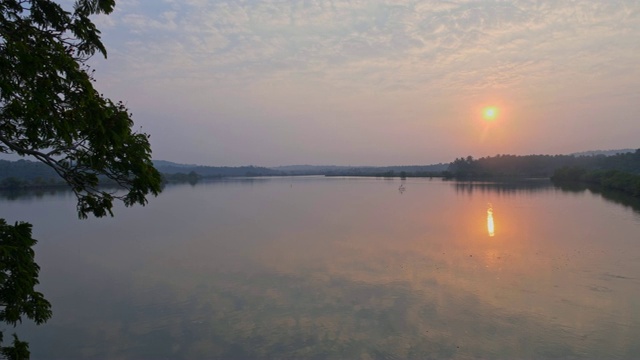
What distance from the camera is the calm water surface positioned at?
7.43 m

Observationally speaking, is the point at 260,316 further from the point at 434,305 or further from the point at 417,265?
the point at 417,265

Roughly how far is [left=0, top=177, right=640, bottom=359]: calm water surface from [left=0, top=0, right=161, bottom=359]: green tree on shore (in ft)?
15.0

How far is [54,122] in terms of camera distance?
2.63 metres

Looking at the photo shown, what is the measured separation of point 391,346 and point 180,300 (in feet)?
17.4

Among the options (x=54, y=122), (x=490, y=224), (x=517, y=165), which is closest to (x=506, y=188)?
(x=490, y=224)

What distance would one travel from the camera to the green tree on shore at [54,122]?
8.61ft

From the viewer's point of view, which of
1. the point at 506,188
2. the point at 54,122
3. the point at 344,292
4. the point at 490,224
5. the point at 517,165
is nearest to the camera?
the point at 54,122

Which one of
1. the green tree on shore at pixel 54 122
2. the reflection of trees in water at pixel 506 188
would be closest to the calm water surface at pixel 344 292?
the green tree on shore at pixel 54 122

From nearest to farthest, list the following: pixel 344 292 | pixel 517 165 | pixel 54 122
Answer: pixel 54 122 < pixel 344 292 < pixel 517 165

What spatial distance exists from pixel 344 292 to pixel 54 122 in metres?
8.67

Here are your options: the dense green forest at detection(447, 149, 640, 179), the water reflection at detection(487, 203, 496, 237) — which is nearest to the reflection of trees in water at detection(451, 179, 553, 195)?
the water reflection at detection(487, 203, 496, 237)

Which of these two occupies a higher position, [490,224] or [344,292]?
[490,224]

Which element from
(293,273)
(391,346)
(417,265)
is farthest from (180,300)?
(417,265)

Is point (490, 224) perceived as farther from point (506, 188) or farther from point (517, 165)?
point (517, 165)
